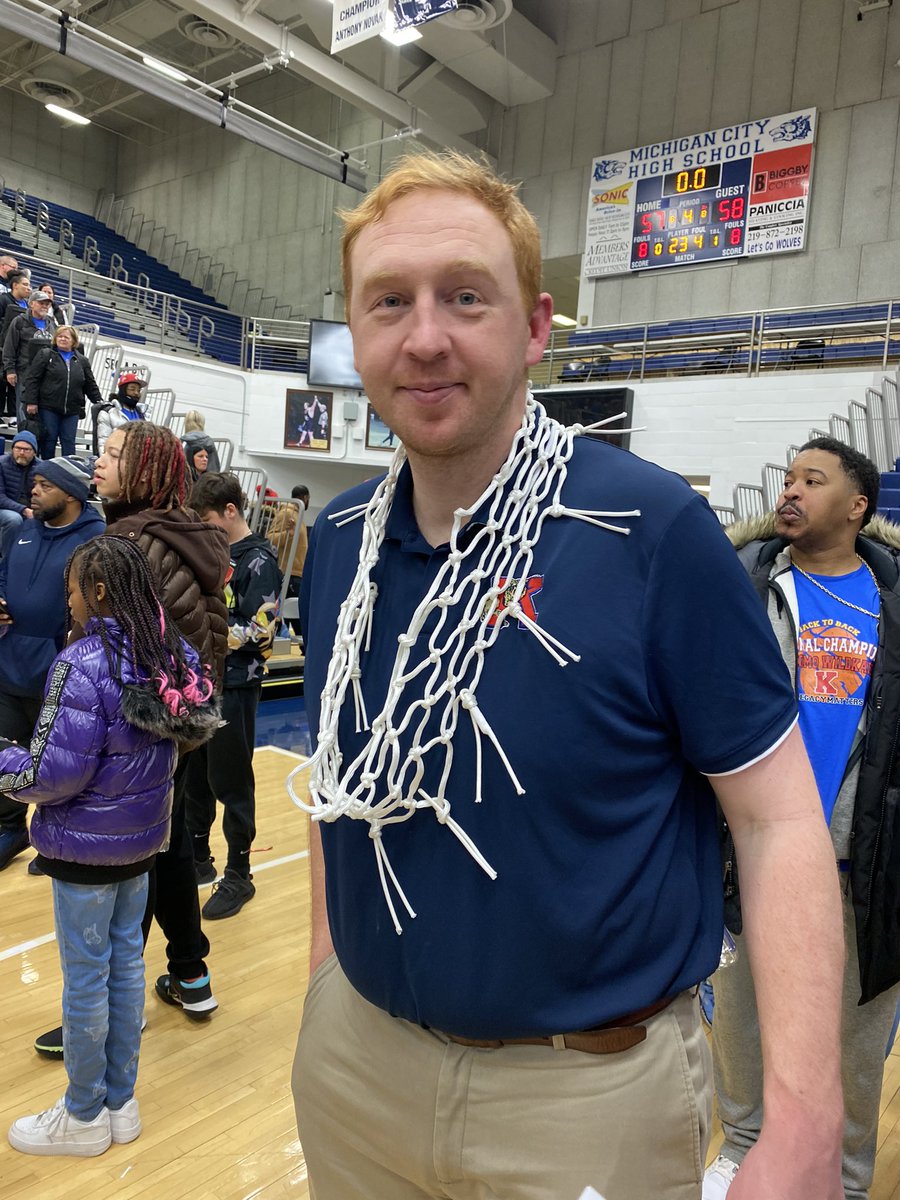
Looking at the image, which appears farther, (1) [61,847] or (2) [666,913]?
(1) [61,847]

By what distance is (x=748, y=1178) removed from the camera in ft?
2.52

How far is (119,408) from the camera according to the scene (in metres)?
8.49

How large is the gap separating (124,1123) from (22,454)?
4.95 m

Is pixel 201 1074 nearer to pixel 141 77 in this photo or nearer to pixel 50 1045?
pixel 50 1045

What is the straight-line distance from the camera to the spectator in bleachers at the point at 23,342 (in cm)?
779

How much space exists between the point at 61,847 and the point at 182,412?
12172mm

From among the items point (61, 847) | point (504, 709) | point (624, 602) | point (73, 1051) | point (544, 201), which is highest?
point (544, 201)

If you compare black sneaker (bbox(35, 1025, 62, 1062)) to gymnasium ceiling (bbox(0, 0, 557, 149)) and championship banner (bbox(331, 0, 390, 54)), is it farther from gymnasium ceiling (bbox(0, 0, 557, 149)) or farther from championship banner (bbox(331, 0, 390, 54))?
gymnasium ceiling (bbox(0, 0, 557, 149))

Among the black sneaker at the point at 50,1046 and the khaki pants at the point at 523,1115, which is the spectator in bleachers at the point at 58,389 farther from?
the khaki pants at the point at 523,1115

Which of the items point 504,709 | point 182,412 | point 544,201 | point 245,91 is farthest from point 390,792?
point 245,91

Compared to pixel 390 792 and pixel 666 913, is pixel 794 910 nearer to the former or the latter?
pixel 666 913

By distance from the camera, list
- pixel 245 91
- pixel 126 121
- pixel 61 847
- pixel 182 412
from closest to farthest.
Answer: pixel 61 847
pixel 182 412
pixel 245 91
pixel 126 121

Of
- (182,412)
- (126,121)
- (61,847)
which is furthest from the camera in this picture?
(126,121)

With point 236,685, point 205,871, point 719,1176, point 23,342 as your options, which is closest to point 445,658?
point 719,1176
